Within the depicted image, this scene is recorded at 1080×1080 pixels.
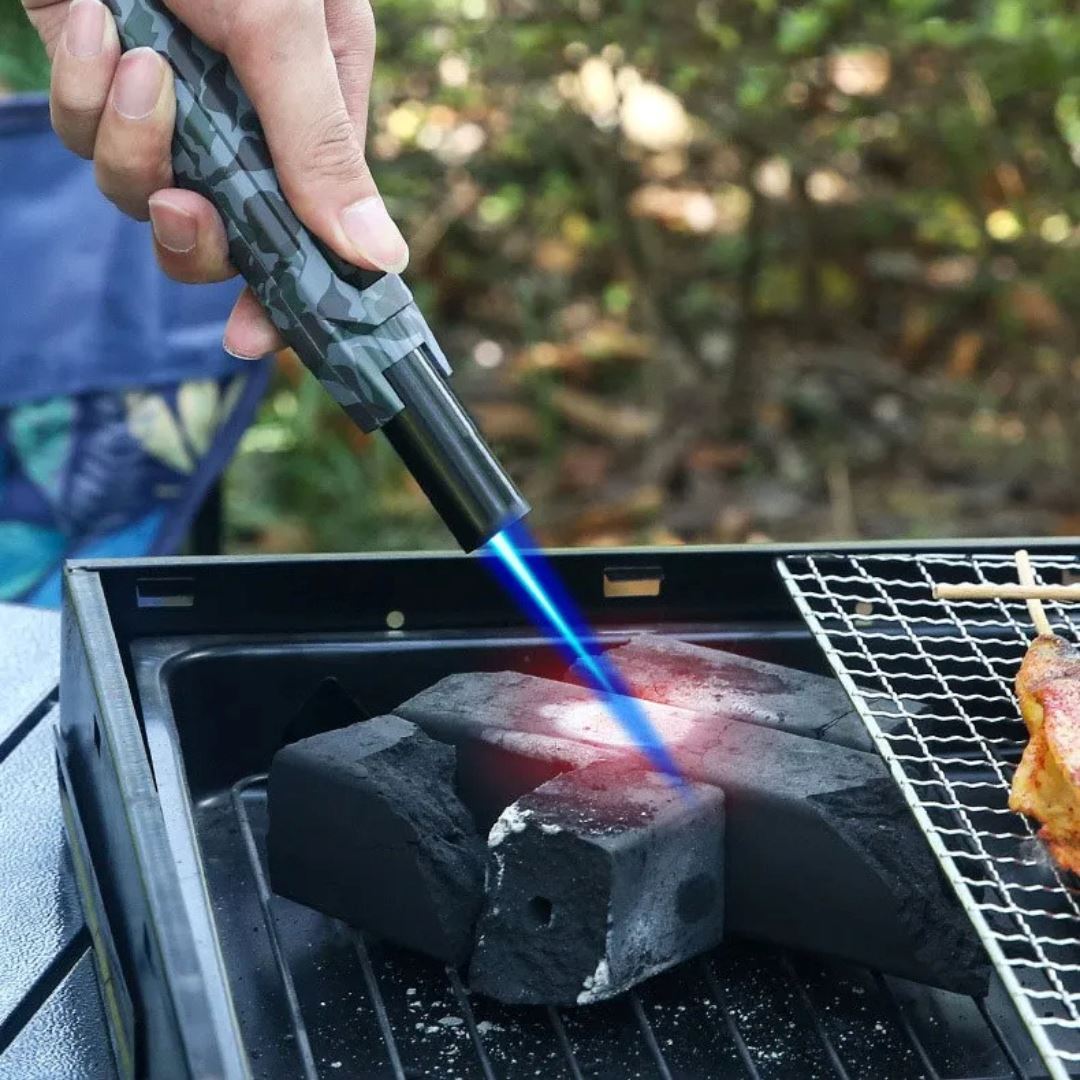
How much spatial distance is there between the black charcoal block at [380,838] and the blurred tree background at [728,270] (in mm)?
2710

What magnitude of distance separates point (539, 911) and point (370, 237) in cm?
61

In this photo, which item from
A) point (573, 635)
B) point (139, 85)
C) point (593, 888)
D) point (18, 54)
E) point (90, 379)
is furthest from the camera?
point (18, 54)

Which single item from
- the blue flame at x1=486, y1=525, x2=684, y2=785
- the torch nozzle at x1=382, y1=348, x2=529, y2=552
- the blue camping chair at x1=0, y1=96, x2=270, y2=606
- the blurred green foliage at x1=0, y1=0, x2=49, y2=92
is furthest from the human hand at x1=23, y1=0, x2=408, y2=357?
the blurred green foliage at x1=0, y1=0, x2=49, y2=92

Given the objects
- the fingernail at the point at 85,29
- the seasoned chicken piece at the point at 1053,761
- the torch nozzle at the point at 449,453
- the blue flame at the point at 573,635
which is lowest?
the seasoned chicken piece at the point at 1053,761

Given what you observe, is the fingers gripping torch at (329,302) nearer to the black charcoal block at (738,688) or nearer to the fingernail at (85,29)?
the fingernail at (85,29)

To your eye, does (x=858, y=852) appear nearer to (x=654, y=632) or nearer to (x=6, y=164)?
(x=654, y=632)

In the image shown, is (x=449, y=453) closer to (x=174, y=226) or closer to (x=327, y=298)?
(x=327, y=298)

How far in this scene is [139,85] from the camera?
59.6 inches

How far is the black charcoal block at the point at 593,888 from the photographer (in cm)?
141

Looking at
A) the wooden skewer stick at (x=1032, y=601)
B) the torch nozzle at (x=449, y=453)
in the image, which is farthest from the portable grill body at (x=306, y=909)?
the torch nozzle at (x=449, y=453)

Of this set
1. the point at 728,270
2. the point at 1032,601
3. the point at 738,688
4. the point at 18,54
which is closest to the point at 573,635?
the point at 738,688

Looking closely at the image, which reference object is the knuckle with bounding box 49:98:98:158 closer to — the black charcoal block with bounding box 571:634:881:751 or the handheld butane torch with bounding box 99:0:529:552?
the handheld butane torch with bounding box 99:0:529:552

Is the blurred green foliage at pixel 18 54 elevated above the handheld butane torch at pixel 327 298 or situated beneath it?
situated beneath

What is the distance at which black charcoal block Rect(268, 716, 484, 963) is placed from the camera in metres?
1.48
